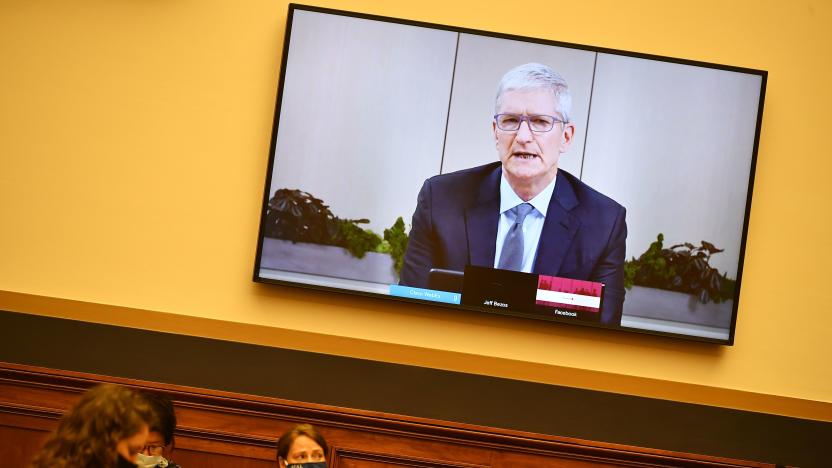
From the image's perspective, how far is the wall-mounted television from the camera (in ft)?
14.8

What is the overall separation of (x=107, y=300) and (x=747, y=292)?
332cm

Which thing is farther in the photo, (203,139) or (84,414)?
(203,139)

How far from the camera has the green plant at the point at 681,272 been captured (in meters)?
4.54

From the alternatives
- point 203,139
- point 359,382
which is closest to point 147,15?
point 203,139

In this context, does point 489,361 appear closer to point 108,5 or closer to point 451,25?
point 451,25

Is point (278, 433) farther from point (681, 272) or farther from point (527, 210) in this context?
point (681, 272)

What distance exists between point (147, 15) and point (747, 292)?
3.48 metres

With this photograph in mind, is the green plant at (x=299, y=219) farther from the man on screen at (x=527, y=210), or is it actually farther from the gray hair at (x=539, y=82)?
the gray hair at (x=539, y=82)

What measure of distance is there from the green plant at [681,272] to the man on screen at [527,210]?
0.10 metres

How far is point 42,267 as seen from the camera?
4.58 m

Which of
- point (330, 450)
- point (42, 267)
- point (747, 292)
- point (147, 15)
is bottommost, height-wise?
point (330, 450)

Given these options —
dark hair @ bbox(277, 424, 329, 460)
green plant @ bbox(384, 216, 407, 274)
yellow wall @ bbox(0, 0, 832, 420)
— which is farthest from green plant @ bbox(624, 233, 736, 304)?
dark hair @ bbox(277, 424, 329, 460)

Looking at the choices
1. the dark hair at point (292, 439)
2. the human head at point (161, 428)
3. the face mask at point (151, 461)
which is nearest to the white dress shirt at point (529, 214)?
the dark hair at point (292, 439)

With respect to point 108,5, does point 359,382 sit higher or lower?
lower
